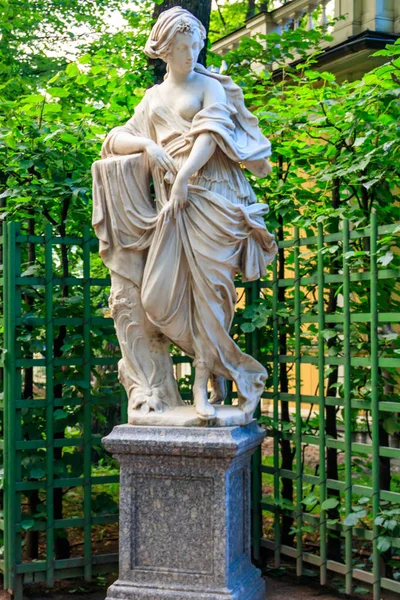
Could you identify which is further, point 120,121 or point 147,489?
point 120,121

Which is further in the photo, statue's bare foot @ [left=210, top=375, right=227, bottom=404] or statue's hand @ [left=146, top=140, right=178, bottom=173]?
statue's bare foot @ [left=210, top=375, right=227, bottom=404]

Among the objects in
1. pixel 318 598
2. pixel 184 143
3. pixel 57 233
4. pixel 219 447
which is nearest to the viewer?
pixel 219 447

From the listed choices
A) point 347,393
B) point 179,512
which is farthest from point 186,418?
point 347,393

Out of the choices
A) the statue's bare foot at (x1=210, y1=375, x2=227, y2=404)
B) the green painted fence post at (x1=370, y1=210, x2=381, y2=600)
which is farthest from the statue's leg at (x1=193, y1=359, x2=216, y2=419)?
the green painted fence post at (x1=370, y1=210, x2=381, y2=600)

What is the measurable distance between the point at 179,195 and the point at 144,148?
1.13 feet

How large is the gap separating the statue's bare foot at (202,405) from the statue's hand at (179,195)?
930mm

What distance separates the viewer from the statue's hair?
4.39m

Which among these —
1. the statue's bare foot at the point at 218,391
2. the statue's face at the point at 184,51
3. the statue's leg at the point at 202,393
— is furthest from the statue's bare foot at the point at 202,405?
the statue's face at the point at 184,51

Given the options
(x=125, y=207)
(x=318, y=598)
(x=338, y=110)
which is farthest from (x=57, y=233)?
(x=318, y=598)

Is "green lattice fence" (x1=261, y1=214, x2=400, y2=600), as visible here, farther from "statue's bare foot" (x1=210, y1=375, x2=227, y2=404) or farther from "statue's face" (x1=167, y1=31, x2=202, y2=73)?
"statue's face" (x1=167, y1=31, x2=202, y2=73)

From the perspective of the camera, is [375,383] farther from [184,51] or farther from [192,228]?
[184,51]

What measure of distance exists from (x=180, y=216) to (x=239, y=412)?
1.09m

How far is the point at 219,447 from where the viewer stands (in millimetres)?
4168

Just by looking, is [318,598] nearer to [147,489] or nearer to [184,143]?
[147,489]
